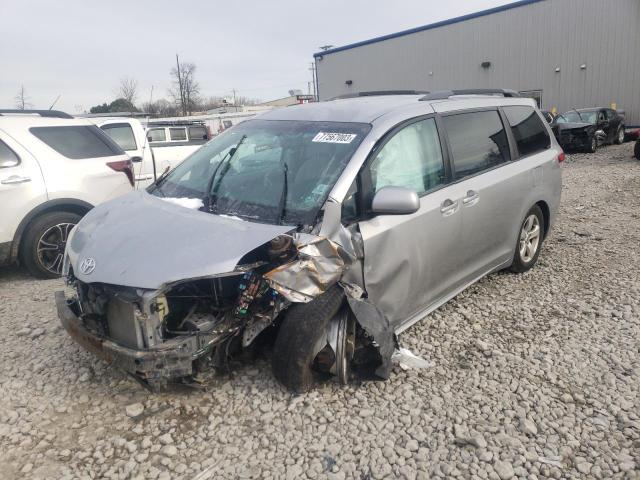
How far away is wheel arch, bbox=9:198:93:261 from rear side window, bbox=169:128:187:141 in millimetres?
10585

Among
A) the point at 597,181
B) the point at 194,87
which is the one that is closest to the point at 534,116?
the point at 597,181

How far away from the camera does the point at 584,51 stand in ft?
74.1

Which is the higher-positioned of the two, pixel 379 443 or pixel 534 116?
pixel 534 116

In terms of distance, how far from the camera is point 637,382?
3248mm

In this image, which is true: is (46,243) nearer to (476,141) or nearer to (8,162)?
(8,162)

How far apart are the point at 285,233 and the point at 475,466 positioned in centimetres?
157

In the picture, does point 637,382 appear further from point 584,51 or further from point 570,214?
point 584,51

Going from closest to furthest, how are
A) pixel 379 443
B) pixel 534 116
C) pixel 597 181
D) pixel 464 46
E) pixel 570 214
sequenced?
1. pixel 379 443
2. pixel 534 116
3. pixel 570 214
4. pixel 597 181
5. pixel 464 46

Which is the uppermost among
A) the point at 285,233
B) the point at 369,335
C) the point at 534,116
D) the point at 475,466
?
the point at 534,116

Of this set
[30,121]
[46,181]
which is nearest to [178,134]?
[30,121]

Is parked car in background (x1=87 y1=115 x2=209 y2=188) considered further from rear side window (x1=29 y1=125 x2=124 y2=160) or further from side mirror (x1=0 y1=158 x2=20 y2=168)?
side mirror (x1=0 y1=158 x2=20 y2=168)

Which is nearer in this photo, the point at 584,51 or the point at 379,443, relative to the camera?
the point at 379,443

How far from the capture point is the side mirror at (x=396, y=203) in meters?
3.10

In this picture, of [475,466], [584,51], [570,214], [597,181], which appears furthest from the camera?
[584,51]
